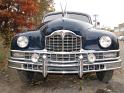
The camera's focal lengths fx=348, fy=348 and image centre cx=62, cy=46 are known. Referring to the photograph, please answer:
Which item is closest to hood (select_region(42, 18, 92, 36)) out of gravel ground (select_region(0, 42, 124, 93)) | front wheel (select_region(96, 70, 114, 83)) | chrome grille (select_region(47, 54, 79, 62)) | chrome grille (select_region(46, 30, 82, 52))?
chrome grille (select_region(46, 30, 82, 52))

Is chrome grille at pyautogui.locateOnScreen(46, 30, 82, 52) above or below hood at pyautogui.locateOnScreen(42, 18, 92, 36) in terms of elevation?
below

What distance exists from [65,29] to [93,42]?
2.30 feet

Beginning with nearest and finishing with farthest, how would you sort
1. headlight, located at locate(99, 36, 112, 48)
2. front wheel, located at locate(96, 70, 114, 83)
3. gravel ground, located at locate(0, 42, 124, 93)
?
headlight, located at locate(99, 36, 112, 48), gravel ground, located at locate(0, 42, 124, 93), front wheel, located at locate(96, 70, 114, 83)

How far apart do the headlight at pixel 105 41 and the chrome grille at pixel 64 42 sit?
1.59ft

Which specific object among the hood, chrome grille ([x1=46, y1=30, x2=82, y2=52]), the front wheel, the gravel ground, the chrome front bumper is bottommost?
the gravel ground

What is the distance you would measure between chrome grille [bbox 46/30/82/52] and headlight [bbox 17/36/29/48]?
61 centimetres

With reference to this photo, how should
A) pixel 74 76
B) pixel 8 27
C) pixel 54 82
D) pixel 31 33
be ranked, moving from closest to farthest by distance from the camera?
pixel 31 33 → pixel 54 82 → pixel 74 76 → pixel 8 27

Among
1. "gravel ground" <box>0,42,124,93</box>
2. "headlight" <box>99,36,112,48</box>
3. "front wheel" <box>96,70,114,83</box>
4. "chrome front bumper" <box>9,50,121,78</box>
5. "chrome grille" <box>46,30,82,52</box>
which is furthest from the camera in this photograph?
"front wheel" <box>96,70,114,83</box>

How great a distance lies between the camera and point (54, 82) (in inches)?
341

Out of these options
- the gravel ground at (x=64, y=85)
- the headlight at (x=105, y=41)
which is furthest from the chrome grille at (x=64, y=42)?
the gravel ground at (x=64, y=85)

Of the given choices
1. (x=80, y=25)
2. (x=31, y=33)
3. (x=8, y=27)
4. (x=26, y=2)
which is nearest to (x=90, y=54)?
(x=80, y=25)

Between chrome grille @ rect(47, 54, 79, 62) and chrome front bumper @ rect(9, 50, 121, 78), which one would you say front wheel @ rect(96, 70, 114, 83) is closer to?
chrome front bumper @ rect(9, 50, 121, 78)

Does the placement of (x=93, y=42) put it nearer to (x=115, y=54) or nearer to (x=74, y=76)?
(x=115, y=54)

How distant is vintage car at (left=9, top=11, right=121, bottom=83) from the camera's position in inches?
296
